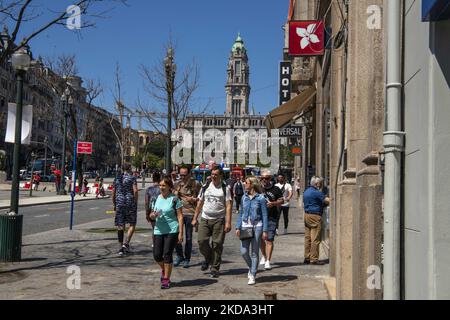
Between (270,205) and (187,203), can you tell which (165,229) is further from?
(270,205)

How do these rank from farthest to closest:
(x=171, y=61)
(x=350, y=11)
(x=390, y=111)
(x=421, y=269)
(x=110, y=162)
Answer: (x=110, y=162) → (x=171, y=61) → (x=350, y=11) → (x=390, y=111) → (x=421, y=269)

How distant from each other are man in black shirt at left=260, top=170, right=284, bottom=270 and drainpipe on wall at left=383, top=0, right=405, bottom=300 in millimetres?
5459

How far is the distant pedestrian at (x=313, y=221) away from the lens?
1108 cm

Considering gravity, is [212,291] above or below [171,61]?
below

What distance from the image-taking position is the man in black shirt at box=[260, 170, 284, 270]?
1058cm

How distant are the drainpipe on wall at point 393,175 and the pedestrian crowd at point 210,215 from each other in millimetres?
3946

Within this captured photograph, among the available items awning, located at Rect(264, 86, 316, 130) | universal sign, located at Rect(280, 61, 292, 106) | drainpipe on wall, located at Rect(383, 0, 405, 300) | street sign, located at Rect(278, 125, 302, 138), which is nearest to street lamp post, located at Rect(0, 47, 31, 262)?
drainpipe on wall, located at Rect(383, 0, 405, 300)

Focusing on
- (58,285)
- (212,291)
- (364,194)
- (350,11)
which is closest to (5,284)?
(58,285)

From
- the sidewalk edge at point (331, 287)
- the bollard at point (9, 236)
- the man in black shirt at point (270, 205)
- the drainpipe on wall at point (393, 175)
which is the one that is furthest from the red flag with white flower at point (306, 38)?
the drainpipe on wall at point (393, 175)

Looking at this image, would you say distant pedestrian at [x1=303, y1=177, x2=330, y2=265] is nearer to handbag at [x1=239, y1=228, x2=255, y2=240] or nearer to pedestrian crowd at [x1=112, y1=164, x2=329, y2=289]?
pedestrian crowd at [x1=112, y1=164, x2=329, y2=289]

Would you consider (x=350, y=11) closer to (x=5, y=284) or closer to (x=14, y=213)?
(x=5, y=284)

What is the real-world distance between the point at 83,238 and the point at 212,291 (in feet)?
23.7

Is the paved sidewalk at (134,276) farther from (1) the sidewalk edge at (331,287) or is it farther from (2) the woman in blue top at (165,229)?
(2) the woman in blue top at (165,229)

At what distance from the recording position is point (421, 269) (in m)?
4.41
